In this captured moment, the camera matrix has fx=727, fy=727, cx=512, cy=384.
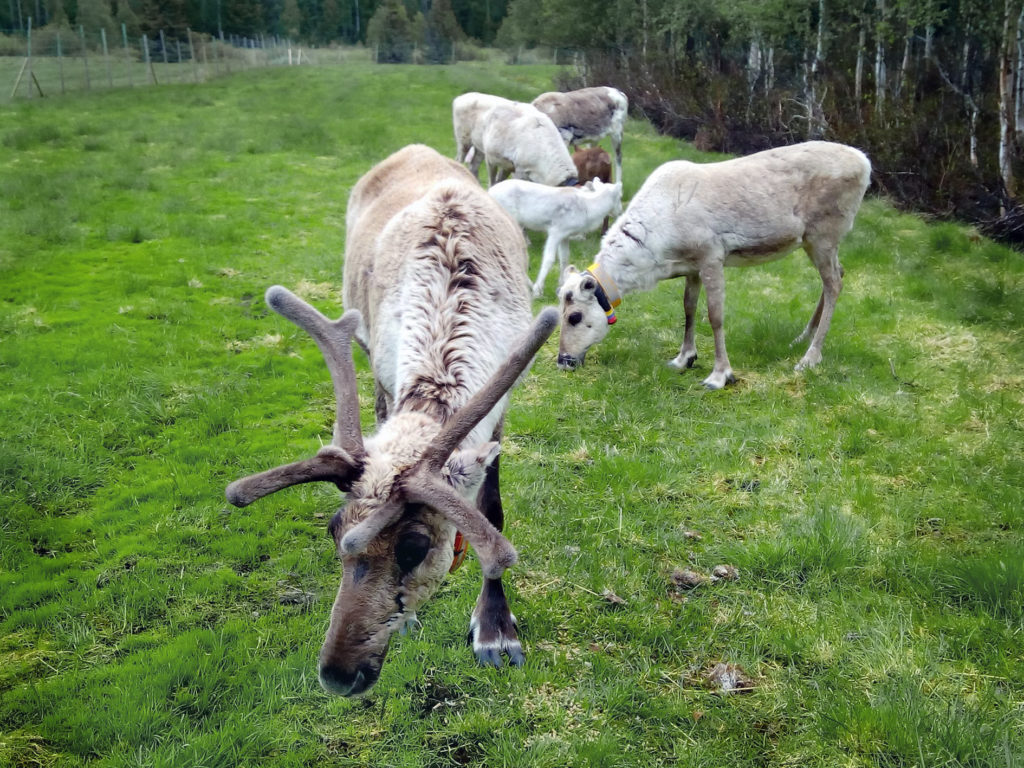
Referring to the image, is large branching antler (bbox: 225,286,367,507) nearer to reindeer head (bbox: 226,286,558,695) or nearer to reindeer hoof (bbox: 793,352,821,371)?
reindeer head (bbox: 226,286,558,695)

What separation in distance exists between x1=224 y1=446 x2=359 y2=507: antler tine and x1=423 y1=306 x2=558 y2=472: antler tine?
334mm

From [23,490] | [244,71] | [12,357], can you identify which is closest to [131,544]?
[23,490]

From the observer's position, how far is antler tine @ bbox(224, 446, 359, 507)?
8.46 feet

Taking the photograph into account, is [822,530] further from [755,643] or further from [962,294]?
[962,294]

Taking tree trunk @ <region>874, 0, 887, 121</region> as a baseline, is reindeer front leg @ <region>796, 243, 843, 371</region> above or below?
below

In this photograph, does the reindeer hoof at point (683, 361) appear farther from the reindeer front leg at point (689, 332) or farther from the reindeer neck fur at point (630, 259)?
the reindeer neck fur at point (630, 259)

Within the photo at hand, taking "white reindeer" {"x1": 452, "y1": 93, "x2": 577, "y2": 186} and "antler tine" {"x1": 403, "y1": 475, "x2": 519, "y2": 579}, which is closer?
"antler tine" {"x1": 403, "y1": 475, "x2": 519, "y2": 579}

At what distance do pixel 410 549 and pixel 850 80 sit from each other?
17759 mm

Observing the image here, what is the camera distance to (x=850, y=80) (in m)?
16.6

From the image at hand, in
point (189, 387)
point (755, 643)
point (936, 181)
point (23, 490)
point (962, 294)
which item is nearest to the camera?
point (755, 643)

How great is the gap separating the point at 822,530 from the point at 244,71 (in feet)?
129

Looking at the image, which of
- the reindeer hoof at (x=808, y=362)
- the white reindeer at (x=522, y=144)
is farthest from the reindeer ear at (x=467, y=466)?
the white reindeer at (x=522, y=144)

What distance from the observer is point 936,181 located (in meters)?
11.8

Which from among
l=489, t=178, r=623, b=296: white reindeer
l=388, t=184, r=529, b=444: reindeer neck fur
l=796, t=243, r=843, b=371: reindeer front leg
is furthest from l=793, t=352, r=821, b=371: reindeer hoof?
l=388, t=184, r=529, b=444: reindeer neck fur
